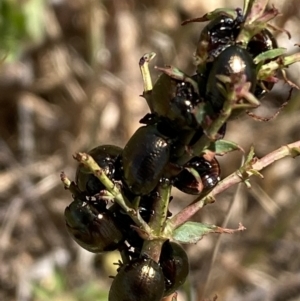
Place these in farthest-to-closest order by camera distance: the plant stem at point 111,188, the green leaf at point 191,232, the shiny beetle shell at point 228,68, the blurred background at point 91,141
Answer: the blurred background at point 91,141
the green leaf at point 191,232
the plant stem at point 111,188
the shiny beetle shell at point 228,68

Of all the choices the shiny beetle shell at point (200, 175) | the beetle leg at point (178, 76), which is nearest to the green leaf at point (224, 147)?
the shiny beetle shell at point (200, 175)

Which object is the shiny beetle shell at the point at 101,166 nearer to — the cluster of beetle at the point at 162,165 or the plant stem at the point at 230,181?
the cluster of beetle at the point at 162,165

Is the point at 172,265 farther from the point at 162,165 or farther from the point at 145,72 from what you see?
the point at 145,72

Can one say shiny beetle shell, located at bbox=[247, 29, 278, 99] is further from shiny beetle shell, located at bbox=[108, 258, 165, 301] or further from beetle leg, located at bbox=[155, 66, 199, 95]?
shiny beetle shell, located at bbox=[108, 258, 165, 301]

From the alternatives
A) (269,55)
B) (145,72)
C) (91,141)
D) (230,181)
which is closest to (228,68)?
(269,55)

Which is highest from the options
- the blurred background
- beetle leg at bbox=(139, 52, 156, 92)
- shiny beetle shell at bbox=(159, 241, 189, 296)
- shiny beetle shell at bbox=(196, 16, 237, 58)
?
shiny beetle shell at bbox=(196, 16, 237, 58)

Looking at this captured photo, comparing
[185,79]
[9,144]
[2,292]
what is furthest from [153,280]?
[9,144]

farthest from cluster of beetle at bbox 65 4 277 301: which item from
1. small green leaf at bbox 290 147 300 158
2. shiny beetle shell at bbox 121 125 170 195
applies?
small green leaf at bbox 290 147 300 158
